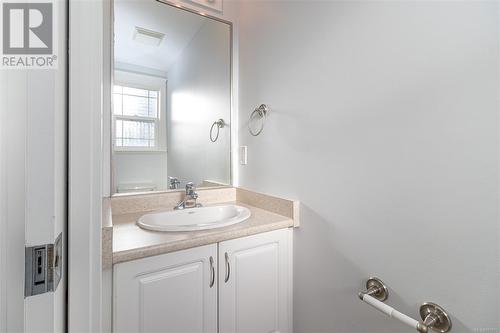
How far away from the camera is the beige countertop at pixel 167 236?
942mm

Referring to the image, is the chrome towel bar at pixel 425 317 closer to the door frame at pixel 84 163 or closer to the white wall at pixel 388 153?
the white wall at pixel 388 153

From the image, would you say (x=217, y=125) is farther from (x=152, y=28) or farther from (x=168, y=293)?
(x=168, y=293)

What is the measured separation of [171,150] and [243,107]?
23.4 inches

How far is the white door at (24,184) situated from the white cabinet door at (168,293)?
0.55 meters

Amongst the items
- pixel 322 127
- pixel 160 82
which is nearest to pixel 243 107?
pixel 160 82

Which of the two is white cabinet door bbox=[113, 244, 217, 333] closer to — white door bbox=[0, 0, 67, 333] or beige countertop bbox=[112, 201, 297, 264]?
beige countertop bbox=[112, 201, 297, 264]

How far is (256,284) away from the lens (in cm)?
123

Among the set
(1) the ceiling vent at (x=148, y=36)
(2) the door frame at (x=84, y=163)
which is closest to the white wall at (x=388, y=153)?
(1) the ceiling vent at (x=148, y=36)

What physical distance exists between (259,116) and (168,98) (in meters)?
0.62

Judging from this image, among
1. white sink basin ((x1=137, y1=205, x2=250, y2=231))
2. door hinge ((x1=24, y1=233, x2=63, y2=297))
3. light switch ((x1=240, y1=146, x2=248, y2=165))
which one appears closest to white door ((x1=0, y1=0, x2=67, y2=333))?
door hinge ((x1=24, y1=233, x2=63, y2=297))

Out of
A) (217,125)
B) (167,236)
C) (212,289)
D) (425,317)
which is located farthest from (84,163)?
(217,125)

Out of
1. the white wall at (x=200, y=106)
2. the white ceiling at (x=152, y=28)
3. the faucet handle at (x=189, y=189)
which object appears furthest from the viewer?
the white wall at (x=200, y=106)

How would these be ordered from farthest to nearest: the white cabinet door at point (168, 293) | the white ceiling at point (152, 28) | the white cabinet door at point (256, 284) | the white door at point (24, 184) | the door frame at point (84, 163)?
the white ceiling at point (152, 28), the white cabinet door at point (256, 284), the white cabinet door at point (168, 293), the door frame at point (84, 163), the white door at point (24, 184)

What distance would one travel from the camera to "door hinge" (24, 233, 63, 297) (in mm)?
396
